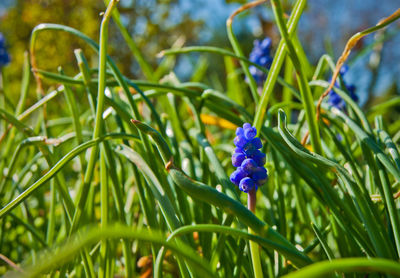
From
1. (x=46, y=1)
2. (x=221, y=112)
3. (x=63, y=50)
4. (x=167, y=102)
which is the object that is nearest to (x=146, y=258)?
(x=221, y=112)

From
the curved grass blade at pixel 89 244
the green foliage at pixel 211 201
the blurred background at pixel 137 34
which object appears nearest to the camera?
the curved grass blade at pixel 89 244

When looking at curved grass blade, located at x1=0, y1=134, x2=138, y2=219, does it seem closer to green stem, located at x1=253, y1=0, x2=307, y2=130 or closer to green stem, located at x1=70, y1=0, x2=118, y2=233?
green stem, located at x1=70, y1=0, x2=118, y2=233

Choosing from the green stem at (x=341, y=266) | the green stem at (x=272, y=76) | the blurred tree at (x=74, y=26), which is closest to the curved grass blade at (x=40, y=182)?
the green stem at (x=272, y=76)

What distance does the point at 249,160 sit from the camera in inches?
19.3

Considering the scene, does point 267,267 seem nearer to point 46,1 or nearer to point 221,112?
point 221,112

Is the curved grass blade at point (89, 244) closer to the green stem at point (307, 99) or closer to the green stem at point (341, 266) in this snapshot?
the green stem at point (341, 266)

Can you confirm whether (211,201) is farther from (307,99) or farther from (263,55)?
(263,55)

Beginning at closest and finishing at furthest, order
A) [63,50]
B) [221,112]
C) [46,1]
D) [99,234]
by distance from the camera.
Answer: [99,234]
[221,112]
[63,50]
[46,1]

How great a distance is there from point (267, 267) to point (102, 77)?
485mm

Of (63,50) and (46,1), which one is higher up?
(46,1)

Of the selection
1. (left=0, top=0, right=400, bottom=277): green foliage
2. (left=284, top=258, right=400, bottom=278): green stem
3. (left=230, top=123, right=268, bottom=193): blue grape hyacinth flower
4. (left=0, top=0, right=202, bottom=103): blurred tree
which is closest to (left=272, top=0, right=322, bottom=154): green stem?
(left=0, top=0, right=400, bottom=277): green foliage

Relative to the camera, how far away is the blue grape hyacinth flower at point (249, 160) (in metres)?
0.49

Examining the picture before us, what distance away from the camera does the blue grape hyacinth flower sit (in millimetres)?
487

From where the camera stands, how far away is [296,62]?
72cm
